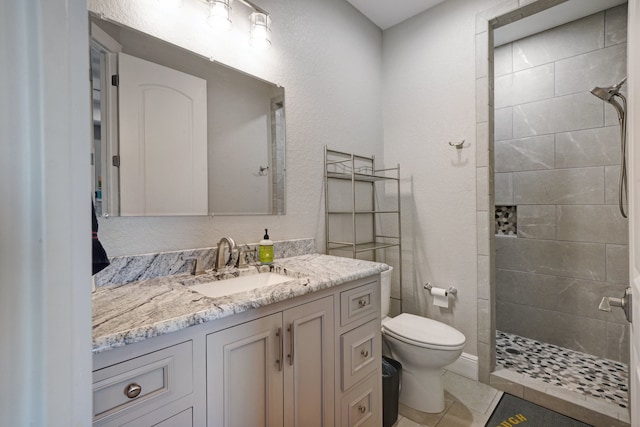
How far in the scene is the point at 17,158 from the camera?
0.29 metres

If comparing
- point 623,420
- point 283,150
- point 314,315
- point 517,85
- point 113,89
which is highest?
point 517,85

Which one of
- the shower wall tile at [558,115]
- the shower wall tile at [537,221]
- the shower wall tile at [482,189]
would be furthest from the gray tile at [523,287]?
the shower wall tile at [558,115]

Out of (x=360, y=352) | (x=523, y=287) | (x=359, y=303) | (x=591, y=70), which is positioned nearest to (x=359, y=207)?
(x=359, y=303)

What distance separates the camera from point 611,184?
2.07m

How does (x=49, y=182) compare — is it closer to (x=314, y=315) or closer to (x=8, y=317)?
(x=8, y=317)

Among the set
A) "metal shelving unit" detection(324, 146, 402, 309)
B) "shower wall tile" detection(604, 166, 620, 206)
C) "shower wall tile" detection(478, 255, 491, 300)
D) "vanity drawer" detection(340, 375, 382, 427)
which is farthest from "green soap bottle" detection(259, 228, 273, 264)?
"shower wall tile" detection(604, 166, 620, 206)

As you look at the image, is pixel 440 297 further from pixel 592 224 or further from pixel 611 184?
pixel 611 184

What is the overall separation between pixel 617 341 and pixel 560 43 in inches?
89.9

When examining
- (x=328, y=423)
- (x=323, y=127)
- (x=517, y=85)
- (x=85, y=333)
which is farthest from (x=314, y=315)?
(x=517, y=85)

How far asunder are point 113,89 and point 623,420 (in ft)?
9.14

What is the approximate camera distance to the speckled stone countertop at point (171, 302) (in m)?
0.68

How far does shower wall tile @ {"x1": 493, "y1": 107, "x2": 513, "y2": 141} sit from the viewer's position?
2.52 metres

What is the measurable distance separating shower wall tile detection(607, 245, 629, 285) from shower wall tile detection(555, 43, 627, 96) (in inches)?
46.9

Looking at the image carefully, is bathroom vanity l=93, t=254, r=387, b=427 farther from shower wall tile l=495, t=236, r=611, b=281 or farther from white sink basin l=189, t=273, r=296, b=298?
shower wall tile l=495, t=236, r=611, b=281
